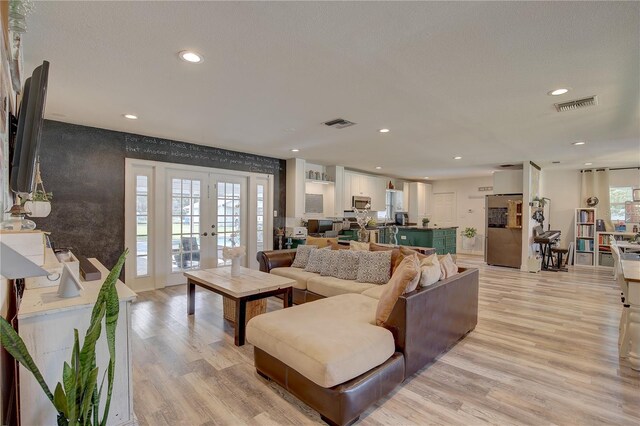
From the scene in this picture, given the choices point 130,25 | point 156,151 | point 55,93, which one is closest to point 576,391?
point 130,25

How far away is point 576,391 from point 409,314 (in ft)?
4.34

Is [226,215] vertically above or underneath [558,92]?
underneath

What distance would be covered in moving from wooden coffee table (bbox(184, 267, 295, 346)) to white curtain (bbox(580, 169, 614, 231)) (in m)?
8.18

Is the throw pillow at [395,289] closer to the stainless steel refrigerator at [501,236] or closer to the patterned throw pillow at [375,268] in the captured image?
the patterned throw pillow at [375,268]

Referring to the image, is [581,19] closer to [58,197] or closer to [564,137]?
[564,137]

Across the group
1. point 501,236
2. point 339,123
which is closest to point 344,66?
point 339,123

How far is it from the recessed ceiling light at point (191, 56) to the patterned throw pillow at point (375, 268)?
101 inches

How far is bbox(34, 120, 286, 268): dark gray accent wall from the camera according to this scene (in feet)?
13.1

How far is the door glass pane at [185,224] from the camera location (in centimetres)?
514

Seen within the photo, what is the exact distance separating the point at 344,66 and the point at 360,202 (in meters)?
5.70

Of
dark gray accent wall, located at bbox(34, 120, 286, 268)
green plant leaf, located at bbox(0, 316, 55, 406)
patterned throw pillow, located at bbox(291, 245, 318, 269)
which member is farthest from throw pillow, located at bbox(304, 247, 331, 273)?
green plant leaf, located at bbox(0, 316, 55, 406)

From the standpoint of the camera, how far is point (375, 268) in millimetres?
3527

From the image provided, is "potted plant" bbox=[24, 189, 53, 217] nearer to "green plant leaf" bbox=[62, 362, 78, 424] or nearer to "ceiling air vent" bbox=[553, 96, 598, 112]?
"green plant leaf" bbox=[62, 362, 78, 424]

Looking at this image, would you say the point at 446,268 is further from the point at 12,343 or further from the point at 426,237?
the point at 426,237
